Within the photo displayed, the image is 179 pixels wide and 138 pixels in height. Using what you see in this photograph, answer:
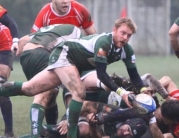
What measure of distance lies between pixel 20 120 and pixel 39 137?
2701 millimetres

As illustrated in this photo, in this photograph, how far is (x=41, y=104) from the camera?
811 centimetres

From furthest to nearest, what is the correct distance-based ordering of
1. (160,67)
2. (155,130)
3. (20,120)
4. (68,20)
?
(160,67)
(20,120)
(68,20)
(155,130)

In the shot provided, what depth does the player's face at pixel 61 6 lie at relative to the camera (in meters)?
9.66

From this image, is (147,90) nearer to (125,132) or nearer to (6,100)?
(125,132)

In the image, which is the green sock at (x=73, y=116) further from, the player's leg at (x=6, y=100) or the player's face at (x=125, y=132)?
the player's leg at (x=6, y=100)

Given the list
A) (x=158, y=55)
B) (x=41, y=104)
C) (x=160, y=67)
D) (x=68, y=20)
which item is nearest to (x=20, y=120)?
(x=68, y=20)

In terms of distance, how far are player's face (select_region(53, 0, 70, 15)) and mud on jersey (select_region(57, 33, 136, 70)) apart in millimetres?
1775

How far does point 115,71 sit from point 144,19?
24.5ft

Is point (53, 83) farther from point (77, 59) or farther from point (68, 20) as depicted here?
point (68, 20)

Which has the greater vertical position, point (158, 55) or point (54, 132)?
point (54, 132)

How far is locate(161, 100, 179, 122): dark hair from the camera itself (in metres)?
7.46

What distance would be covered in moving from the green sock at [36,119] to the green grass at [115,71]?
3.80ft

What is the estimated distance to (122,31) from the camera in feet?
25.0

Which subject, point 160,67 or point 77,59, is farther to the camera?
point 160,67
